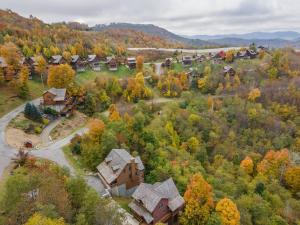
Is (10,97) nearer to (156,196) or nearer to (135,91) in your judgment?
(135,91)

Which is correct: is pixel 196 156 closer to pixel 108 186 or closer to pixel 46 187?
pixel 108 186

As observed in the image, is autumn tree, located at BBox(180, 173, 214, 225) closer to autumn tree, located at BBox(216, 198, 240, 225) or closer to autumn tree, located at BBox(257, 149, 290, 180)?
autumn tree, located at BBox(216, 198, 240, 225)

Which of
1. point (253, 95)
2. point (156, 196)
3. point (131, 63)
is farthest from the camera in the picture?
point (131, 63)

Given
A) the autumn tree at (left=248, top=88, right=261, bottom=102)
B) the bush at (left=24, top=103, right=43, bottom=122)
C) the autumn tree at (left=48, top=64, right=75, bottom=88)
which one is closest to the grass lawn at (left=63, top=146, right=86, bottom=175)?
the bush at (left=24, top=103, right=43, bottom=122)

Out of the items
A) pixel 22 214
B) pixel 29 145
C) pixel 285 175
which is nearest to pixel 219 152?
pixel 285 175

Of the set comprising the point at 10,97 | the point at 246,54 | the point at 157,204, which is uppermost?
the point at 246,54

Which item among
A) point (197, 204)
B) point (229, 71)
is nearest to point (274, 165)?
point (197, 204)

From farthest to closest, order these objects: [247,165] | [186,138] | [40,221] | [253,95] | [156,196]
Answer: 1. [253,95]
2. [186,138]
3. [247,165]
4. [156,196]
5. [40,221]
